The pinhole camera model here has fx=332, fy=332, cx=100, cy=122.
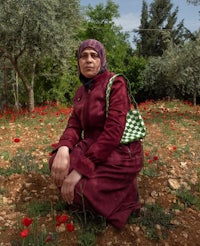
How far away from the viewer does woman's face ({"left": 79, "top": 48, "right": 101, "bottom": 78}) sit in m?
3.61

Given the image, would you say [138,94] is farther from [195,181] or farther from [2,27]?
[195,181]

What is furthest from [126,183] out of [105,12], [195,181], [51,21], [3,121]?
[105,12]

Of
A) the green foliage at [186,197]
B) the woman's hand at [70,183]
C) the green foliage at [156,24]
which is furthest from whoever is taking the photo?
the green foliage at [156,24]

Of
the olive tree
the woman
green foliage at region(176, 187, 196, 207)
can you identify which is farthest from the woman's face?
the olive tree

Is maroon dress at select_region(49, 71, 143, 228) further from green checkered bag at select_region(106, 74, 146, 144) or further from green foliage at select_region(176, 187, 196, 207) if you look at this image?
green foliage at select_region(176, 187, 196, 207)

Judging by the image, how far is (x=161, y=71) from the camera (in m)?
28.3

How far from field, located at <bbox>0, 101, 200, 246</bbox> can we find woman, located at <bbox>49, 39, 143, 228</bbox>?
0.25 meters

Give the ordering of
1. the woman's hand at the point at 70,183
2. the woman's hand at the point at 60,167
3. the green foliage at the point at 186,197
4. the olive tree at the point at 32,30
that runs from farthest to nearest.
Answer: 1. the olive tree at the point at 32,30
2. the green foliage at the point at 186,197
3. the woman's hand at the point at 60,167
4. the woman's hand at the point at 70,183

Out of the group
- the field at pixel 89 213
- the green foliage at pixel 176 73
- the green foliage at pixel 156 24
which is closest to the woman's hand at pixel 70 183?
the field at pixel 89 213

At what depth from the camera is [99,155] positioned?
3.39 metres

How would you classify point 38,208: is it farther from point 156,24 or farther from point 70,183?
point 156,24

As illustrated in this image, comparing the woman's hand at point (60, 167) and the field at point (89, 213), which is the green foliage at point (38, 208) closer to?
the field at point (89, 213)

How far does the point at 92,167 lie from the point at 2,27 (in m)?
10.9

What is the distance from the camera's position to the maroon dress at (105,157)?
3393 mm
